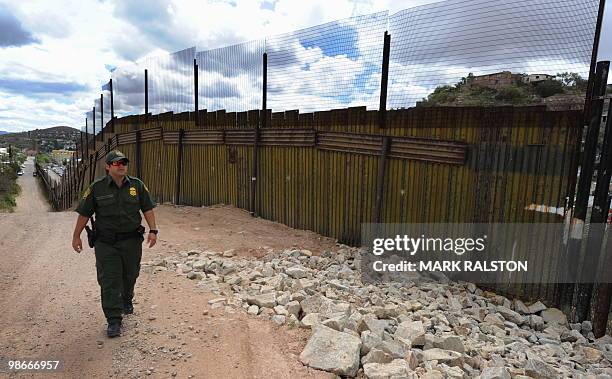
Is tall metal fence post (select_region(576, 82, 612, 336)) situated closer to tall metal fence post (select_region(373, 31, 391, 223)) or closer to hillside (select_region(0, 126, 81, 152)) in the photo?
tall metal fence post (select_region(373, 31, 391, 223))

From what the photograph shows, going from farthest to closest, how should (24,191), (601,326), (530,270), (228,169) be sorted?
(24,191) < (228,169) < (530,270) < (601,326)

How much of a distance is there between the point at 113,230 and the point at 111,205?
0.22 meters

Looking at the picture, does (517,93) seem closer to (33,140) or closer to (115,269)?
(115,269)

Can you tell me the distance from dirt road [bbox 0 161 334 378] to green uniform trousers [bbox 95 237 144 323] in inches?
10.1

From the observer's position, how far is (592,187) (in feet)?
14.5

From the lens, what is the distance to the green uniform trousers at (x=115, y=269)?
3.32 m

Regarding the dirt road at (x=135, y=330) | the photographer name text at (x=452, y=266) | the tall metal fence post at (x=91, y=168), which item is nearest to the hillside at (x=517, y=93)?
the photographer name text at (x=452, y=266)

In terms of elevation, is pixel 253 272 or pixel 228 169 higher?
pixel 228 169

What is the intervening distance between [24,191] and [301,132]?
67.2 meters

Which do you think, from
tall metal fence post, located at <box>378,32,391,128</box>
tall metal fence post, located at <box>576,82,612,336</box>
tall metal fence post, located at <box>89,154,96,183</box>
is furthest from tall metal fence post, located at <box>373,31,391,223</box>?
tall metal fence post, located at <box>89,154,96,183</box>

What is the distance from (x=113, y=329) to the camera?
3.29 m

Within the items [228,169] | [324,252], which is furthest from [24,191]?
[324,252]

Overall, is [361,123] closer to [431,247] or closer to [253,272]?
[431,247]

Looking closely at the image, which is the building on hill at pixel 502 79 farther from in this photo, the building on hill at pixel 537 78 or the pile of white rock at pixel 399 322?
the pile of white rock at pixel 399 322
